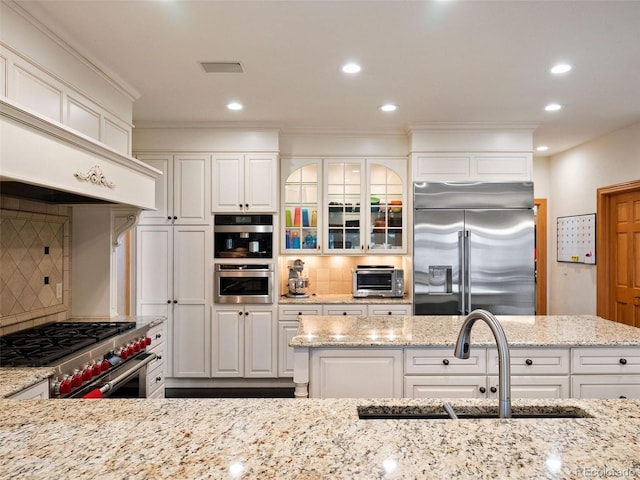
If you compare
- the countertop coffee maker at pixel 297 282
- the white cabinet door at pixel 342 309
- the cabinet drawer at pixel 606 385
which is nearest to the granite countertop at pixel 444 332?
the cabinet drawer at pixel 606 385

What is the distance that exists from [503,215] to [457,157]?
0.74 m

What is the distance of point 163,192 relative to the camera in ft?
14.0

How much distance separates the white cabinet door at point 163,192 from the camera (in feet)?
14.0

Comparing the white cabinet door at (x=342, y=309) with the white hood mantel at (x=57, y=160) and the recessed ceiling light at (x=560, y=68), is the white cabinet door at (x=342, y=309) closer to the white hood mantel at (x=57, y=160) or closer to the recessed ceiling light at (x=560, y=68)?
the white hood mantel at (x=57, y=160)

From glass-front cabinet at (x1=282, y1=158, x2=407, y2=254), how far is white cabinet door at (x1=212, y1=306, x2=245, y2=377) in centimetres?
88

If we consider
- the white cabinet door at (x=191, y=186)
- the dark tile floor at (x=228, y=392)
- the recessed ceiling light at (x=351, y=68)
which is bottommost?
the dark tile floor at (x=228, y=392)

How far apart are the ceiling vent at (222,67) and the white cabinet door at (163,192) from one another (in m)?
1.58

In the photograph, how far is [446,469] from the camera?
2.80 feet

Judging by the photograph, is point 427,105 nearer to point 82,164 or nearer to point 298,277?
point 298,277

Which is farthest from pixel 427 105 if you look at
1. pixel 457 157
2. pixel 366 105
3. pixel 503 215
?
pixel 503 215

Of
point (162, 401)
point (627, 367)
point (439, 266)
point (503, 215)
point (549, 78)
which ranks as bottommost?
point (627, 367)

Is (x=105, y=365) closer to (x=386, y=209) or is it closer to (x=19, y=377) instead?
(x=19, y=377)

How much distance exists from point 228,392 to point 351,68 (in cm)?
316

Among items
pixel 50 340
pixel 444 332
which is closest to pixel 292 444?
pixel 444 332
